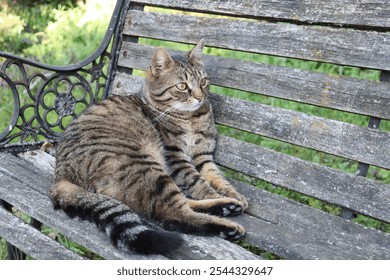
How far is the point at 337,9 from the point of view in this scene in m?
2.32

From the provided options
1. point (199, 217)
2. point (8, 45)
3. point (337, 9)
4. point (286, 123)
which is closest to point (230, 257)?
point (199, 217)

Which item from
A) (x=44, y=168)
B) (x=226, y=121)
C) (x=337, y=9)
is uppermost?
(x=337, y=9)

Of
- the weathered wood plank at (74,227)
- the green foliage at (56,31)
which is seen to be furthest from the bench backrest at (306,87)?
the green foliage at (56,31)

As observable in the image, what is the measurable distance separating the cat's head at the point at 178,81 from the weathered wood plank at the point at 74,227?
0.76m

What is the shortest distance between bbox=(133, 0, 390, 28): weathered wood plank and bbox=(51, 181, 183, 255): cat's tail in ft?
4.01

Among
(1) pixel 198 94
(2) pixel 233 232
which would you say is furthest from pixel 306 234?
(1) pixel 198 94

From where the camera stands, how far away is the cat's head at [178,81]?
2.69m

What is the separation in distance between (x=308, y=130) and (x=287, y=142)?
0.45 ft

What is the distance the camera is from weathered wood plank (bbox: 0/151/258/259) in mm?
1897

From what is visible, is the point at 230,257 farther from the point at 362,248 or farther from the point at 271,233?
the point at 362,248

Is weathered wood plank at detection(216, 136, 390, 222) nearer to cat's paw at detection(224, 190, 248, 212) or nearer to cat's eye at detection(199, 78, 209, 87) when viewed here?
cat's paw at detection(224, 190, 248, 212)

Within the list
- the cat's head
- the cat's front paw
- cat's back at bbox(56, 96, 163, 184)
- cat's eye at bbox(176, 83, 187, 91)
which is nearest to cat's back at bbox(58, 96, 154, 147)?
cat's back at bbox(56, 96, 163, 184)
